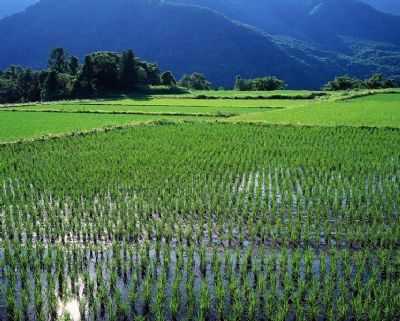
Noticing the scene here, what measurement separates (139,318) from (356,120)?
20.3 m

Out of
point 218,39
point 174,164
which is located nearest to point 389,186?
point 174,164

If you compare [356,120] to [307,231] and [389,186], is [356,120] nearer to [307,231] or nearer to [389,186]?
[389,186]

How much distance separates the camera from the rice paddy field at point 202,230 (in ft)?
20.8

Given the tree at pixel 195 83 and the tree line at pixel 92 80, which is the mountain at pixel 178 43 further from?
the tree line at pixel 92 80

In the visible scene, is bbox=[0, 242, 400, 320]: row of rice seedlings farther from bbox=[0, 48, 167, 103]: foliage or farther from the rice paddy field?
bbox=[0, 48, 167, 103]: foliage

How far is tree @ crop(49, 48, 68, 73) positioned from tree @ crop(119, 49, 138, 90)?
15.3 metres

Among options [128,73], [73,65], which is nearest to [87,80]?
[128,73]

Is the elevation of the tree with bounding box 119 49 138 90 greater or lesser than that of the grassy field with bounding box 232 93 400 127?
greater

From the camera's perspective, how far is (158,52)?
16162 centimetres

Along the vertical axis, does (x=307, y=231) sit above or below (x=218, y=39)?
below

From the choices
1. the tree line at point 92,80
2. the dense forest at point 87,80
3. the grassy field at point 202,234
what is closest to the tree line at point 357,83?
the dense forest at point 87,80

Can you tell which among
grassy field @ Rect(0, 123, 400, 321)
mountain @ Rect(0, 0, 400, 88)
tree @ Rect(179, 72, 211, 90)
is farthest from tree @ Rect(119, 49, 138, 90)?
mountain @ Rect(0, 0, 400, 88)

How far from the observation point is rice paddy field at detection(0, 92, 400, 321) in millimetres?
6344

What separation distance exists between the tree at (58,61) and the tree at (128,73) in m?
15.3
